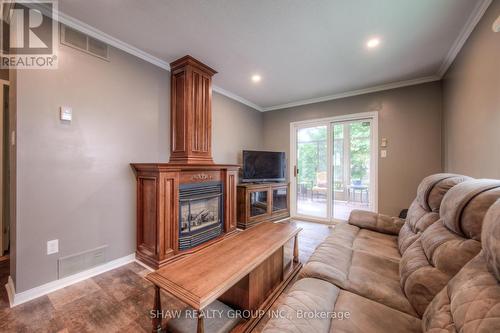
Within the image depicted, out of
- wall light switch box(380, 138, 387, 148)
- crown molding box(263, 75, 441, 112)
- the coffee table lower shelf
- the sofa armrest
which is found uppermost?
crown molding box(263, 75, 441, 112)

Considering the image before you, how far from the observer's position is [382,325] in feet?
2.88

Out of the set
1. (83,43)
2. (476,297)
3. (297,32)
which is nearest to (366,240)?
(476,297)

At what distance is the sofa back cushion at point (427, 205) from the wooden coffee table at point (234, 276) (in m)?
0.95

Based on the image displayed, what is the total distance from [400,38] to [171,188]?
3.03 meters

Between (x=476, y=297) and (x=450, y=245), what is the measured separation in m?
0.49

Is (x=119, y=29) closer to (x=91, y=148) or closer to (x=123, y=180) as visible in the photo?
(x=91, y=148)

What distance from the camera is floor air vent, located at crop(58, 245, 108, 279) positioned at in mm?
1883

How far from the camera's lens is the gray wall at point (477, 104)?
1.65 meters

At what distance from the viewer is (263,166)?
4.08 meters

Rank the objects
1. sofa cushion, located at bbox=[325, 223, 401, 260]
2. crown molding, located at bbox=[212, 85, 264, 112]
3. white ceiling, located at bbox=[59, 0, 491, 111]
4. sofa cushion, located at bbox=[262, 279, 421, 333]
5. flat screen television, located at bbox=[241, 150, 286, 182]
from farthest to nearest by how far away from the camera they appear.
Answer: flat screen television, located at bbox=[241, 150, 286, 182]
crown molding, located at bbox=[212, 85, 264, 112]
white ceiling, located at bbox=[59, 0, 491, 111]
sofa cushion, located at bbox=[325, 223, 401, 260]
sofa cushion, located at bbox=[262, 279, 421, 333]

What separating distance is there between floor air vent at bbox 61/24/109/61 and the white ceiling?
0.14 m

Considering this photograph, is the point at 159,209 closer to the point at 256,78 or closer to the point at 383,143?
the point at 256,78

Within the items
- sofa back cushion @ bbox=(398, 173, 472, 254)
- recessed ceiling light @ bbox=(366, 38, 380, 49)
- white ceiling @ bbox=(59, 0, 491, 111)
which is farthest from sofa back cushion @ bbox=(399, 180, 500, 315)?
recessed ceiling light @ bbox=(366, 38, 380, 49)

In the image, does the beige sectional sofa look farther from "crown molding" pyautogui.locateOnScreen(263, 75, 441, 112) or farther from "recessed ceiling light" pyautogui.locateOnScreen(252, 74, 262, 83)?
"recessed ceiling light" pyautogui.locateOnScreen(252, 74, 262, 83)
